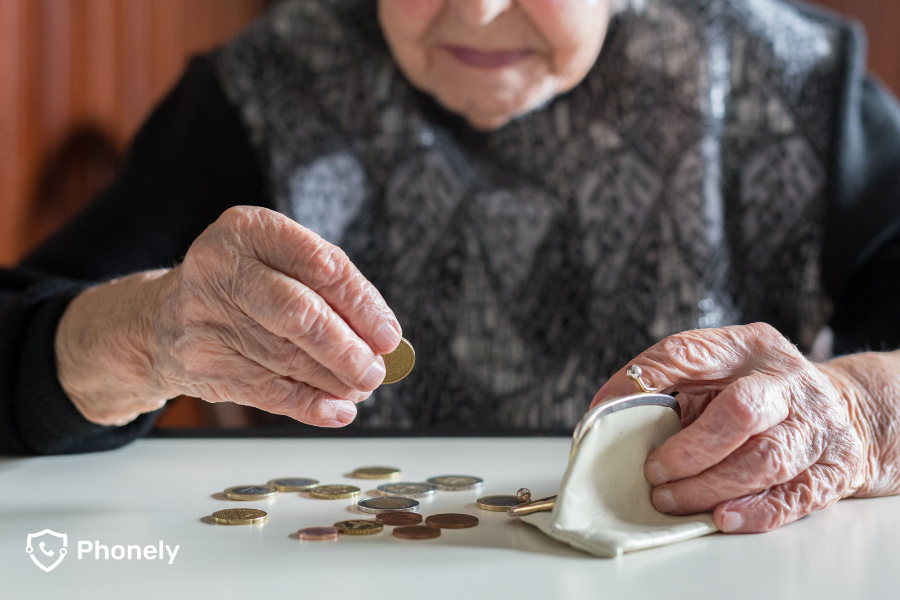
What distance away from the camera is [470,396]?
4.83 ft

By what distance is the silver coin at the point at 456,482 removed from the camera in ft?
2.58

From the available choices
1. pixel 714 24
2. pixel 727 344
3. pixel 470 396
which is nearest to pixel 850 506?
pixel 727 344

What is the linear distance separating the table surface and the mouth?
717 mm

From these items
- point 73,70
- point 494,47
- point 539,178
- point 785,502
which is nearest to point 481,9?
point 494,47

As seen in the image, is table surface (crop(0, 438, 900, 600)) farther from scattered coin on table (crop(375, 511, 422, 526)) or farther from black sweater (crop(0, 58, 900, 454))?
black sweater (crop(0, 58, 900, 454))

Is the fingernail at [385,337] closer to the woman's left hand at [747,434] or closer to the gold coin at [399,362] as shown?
the gold coin at [399,362]

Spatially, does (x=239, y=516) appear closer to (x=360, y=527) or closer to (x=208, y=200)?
(x=360, y=527)

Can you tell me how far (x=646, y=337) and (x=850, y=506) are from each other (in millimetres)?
707

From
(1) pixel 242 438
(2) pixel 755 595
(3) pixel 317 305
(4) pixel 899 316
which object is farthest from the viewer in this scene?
(4) pixel 899 316

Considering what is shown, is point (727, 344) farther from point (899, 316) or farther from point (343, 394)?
point (899, 316)

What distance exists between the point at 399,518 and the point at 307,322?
0.60ft

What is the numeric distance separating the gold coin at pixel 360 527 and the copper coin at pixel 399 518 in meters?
0.01

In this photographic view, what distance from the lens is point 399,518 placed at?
2.19 feet

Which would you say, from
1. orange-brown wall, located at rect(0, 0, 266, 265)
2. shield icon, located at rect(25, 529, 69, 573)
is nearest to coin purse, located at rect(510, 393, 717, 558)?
shield icon, located at rect(25, 529, 69, 573)
